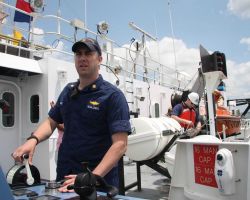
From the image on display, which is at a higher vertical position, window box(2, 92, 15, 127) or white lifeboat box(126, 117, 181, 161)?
window box(2, 92, 15, 127)

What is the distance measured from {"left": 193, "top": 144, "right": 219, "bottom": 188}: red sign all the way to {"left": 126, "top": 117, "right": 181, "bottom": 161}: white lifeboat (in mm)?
1569

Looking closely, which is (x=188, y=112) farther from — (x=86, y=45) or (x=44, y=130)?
(x=86, y=45)

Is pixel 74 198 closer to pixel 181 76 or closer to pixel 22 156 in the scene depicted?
pixel 22 156

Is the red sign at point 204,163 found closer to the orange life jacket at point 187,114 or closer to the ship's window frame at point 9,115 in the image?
the orange life jacket at point 187,114

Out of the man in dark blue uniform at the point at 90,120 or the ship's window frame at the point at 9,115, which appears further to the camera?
the ship's window frame at the point at 9,115

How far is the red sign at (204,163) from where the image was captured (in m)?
3.31

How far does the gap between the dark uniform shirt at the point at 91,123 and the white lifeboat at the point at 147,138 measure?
9.71ft

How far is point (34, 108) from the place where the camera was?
6539 mm

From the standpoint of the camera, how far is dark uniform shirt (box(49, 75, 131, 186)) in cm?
200

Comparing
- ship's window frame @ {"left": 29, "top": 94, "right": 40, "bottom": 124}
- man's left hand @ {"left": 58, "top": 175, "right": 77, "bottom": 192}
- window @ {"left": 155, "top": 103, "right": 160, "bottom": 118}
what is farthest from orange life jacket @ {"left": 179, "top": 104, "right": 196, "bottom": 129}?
window @ {"left": 155, "top": 103, "right": 160, "bottom": 118}

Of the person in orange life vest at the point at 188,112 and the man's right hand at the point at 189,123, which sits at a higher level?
the person in orange life vest at the point at 188,112

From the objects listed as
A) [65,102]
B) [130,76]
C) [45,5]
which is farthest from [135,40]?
[65,102]

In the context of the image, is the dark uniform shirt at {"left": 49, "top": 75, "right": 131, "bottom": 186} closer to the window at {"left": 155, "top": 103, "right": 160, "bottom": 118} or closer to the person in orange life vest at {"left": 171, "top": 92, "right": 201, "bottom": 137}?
the person in orange life vest at {"left": 171, "top": 92, "right": 201, "bottom": 137}

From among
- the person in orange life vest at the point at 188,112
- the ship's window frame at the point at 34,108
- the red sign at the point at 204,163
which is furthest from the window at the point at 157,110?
the red sign at the point at 204,163
